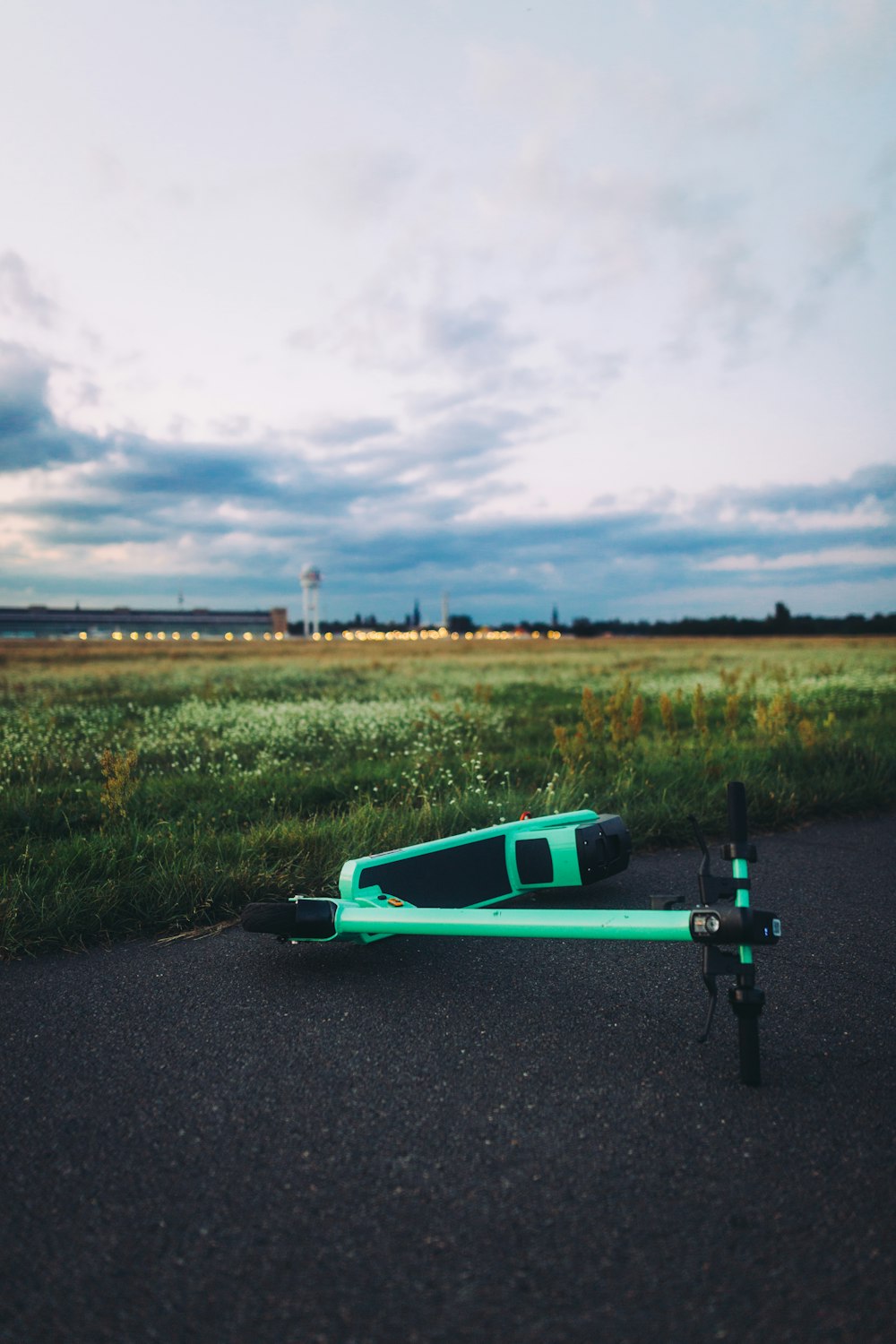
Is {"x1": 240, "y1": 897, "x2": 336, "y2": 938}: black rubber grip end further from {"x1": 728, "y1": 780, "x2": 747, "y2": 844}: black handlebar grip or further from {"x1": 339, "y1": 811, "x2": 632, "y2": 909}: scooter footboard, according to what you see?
{"x1": 728, "y1": 780, "x2": 747, "y2": 844}: black handlebar grip

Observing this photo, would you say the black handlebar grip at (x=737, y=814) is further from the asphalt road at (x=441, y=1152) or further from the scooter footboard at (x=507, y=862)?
the scooter footboard at (x=507, y=862)

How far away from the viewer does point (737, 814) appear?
2.62 metres

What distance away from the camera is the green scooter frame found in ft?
8.45

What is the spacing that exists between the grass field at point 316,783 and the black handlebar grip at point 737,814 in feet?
9.21

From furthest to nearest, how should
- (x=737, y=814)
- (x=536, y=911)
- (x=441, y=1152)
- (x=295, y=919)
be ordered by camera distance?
(x=295, y=919) < (x=536, y=911) < (x=737, y=814) < (x=441, y=1152)

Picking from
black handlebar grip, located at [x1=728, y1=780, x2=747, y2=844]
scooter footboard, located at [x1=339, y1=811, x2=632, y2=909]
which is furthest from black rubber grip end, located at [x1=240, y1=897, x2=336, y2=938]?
black handlebar grip, located at [x1=728, y1=780, x2=747, y2=844]

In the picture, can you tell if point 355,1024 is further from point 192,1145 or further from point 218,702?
point 218,702

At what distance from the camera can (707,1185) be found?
2111mm

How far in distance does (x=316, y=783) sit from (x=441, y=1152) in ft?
16.5

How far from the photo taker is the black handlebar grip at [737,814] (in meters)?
2.60

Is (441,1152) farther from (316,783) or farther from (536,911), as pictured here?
(316,783)

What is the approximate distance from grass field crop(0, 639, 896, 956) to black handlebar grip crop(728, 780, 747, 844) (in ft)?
9.21

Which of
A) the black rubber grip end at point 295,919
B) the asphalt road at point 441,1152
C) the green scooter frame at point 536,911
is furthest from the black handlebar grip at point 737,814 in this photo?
the black rubber grip end at point 295,919

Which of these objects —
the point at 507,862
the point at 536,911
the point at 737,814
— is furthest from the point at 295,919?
the point at 737,814
